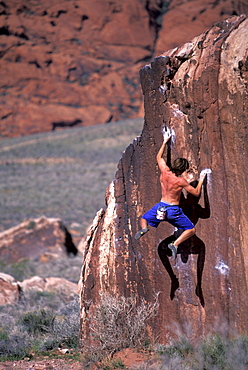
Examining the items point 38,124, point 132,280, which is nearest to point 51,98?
point 38,124

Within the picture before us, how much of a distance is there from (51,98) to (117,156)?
62.9ft

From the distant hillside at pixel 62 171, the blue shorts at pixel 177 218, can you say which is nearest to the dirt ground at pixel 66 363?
the blue shorts at pixel 177 218

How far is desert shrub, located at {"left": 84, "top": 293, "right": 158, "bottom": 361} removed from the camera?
5113 millimetres

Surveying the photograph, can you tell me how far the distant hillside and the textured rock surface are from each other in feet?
11.3

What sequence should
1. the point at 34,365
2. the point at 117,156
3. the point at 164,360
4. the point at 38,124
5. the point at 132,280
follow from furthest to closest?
the point at 38,124 → the point at 117,156 → the point at 132,280 → the point at 34,365 → the point at 164,360

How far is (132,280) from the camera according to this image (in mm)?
5508

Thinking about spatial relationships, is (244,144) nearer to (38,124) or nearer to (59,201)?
(59,201)

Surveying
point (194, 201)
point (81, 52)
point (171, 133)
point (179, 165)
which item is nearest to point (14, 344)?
point (194, 201)

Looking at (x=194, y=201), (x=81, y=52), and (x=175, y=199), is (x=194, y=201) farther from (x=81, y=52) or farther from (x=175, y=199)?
(x=81, y=52)

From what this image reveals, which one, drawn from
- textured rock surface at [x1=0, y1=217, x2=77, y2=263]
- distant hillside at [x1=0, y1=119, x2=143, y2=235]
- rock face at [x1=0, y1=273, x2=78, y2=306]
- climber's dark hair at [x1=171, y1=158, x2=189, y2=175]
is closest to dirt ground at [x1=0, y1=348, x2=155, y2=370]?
climber's dark hair at [x1=171, y1=158, x2=189, y2=175]

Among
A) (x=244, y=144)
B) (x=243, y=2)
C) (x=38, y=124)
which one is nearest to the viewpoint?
(x=244, y=144)

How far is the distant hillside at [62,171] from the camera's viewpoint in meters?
21.8

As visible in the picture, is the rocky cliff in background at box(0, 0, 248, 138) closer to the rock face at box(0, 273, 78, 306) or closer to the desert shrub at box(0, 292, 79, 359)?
the rock face at box(0, 273, 78, 306)

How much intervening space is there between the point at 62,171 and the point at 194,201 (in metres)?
28.0
